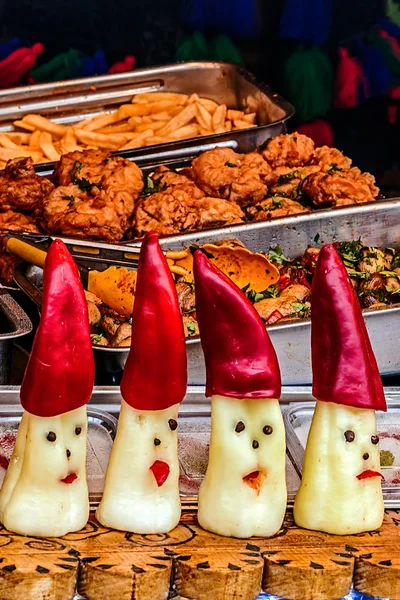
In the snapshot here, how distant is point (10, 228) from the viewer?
431 cm

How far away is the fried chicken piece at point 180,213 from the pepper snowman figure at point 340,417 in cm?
223

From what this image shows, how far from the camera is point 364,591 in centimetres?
197

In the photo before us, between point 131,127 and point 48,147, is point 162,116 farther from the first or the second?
point 48,147

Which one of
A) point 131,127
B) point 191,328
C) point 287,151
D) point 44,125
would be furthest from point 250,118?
point 191,328

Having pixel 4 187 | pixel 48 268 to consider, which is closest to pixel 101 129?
pixel 4 187

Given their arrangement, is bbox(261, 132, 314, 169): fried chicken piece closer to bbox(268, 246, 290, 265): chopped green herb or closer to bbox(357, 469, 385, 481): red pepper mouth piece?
bbox(268, 246, 290, 265): chopped green herb

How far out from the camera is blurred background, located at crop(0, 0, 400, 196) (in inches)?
255

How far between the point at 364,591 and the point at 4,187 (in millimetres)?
3088

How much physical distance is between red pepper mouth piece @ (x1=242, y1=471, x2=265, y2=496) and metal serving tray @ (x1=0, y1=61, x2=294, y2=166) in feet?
12.6

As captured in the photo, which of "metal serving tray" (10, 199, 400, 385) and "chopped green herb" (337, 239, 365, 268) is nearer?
"metal serving tray" (10, 199, 400, 385)

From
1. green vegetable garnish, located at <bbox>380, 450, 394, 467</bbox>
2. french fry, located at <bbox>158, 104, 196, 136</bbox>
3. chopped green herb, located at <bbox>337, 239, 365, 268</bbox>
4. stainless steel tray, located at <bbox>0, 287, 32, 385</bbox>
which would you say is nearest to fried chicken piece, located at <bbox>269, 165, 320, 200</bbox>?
chopped green herb, located at <bbox>337, 239, 365, 268</bbox>

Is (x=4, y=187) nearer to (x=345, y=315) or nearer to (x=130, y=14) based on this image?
(x=130, y=14)

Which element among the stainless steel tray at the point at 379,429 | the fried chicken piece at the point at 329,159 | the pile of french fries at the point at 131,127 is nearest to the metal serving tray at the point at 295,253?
the stainless steel tray at the point at 379,429

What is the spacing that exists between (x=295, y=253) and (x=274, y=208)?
0.34 m
